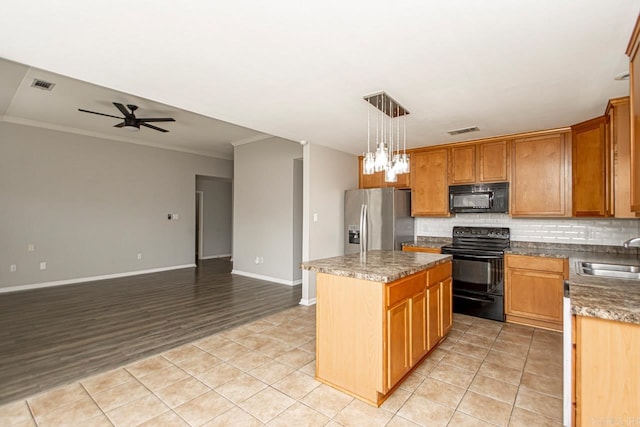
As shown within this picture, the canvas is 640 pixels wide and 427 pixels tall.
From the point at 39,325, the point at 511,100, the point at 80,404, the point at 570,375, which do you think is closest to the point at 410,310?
the point at 570,375

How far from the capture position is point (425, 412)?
2.00 metres

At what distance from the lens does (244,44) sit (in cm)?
187

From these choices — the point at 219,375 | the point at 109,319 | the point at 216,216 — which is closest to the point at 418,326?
the point at 219,375

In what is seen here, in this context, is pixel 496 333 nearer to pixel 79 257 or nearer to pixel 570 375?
pixel 570 375

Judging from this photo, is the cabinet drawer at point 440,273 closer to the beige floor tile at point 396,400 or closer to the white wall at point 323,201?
the beige floor tile at point 396,400

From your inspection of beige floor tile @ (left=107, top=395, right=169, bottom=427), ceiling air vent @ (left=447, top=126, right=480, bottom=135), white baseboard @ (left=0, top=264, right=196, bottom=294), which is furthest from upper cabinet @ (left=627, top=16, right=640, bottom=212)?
white baseboard @ (left=0, top=264, right=196, bottom=294)

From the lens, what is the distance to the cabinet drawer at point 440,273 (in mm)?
2709

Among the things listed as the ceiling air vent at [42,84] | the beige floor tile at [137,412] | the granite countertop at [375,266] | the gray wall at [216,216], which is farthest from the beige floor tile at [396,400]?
the gray wall at [216,216]

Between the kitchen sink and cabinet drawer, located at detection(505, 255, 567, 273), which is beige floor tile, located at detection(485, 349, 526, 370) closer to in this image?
the kitchen sink

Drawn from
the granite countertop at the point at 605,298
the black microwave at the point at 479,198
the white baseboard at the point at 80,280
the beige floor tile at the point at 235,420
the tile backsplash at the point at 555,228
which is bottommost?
the beige floor tile at the point at 235,420

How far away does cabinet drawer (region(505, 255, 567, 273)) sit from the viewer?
3.33 m

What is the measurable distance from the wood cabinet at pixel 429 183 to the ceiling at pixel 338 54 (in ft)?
3.87

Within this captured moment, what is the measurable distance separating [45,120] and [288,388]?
588 cm

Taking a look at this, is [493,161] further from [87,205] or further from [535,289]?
[87,205]
